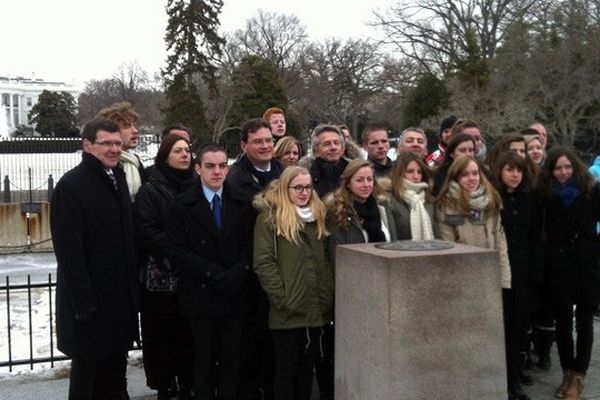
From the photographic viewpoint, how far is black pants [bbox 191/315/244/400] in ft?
15.6

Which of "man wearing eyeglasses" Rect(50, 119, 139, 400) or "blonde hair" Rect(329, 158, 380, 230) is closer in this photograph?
"man wearing eyeglasses" Rect(50, 119, 139, 400)

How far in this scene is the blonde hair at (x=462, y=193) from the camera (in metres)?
4.95

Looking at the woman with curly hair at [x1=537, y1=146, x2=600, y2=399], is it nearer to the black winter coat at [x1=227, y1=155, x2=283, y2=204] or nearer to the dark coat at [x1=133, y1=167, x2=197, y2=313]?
the black winter coat at [x1=227, y1=155, x2=283, y2=204]

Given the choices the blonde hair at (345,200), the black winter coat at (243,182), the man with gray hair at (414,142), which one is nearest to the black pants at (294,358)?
the blonde hair at (345,200)

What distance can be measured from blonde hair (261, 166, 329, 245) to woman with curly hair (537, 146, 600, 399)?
6.01 ft

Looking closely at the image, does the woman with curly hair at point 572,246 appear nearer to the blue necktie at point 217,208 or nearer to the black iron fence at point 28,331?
the blue necktie at point 217,208

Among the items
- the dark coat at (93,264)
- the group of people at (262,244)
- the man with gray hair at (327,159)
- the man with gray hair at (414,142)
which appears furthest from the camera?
the man with gray hair at (414,142)

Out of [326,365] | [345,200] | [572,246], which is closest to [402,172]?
[345,200]

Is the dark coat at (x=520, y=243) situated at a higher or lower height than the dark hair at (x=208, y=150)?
lower

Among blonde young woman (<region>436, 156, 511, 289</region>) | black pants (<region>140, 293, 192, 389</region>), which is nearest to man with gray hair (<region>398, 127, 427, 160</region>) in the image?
blonde young woman (<region>436, 156, 511, 289</region>)

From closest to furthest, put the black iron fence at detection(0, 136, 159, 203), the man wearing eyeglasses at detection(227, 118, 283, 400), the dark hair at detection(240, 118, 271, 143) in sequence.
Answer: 1. the man wearing eyeglasses at detection(227, 118, 283, 400)
2. the dark hair at detection(240, 118, 271, 143)
3. the black iron fence at detection(0, 136, 159, 203)

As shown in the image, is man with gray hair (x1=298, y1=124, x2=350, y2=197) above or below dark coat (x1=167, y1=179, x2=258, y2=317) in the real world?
above

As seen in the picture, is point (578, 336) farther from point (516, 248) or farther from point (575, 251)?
point (516, 248)

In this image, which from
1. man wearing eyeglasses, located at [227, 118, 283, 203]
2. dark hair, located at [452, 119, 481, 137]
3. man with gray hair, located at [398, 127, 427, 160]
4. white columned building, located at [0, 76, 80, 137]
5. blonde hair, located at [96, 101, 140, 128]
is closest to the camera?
man wearing eyeglasses, located at [227, 118, 283, 203]
